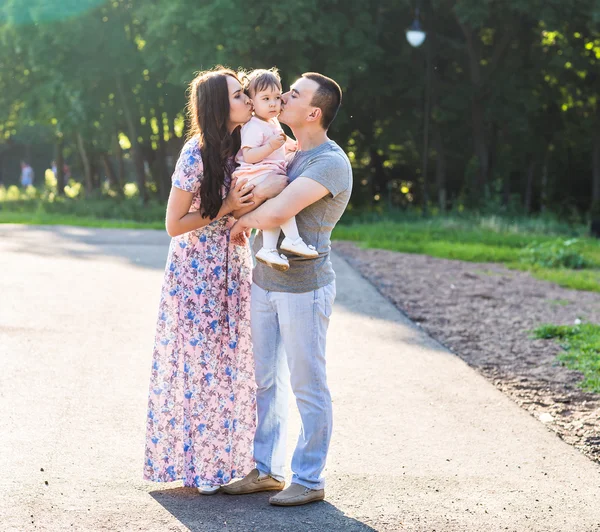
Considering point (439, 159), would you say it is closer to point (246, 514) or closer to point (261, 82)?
point (261, 82)

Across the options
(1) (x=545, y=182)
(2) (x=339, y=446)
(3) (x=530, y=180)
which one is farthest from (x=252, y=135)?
(1) (x=545, y=182)

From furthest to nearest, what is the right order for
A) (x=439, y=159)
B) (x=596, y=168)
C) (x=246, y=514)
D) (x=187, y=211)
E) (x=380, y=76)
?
(x=439, y=159) → (x=596, y=168) → (x=380, y=76) → (x=187, y=211) → (x=246, y=514)

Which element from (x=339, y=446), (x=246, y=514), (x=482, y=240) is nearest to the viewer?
(x=246, y=514)

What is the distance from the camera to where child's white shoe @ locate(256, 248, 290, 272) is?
4285 millimetres

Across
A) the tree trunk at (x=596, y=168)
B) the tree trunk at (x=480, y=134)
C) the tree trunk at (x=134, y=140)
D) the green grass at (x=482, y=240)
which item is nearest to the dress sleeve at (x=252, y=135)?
the green grass at (x=482, y=240)

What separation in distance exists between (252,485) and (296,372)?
2.00ft

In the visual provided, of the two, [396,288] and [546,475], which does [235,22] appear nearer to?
[396,288]

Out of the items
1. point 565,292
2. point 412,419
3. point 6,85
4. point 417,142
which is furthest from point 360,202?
point 412,419

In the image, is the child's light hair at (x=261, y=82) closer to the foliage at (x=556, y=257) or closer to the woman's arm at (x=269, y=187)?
the woman's arm at (x=269, y=187)

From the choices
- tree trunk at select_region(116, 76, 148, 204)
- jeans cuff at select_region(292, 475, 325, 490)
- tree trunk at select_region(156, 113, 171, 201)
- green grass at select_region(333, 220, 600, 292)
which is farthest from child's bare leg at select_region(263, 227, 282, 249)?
tree trunk at select_region(156, 113, 171, 201)

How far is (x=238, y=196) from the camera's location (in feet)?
14.3

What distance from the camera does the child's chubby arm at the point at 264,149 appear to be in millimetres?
4219

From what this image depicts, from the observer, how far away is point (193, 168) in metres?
4.39

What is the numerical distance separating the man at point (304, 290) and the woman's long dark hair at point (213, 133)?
0.60ft
